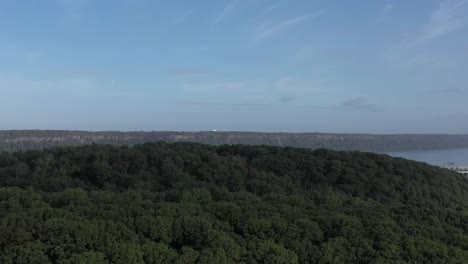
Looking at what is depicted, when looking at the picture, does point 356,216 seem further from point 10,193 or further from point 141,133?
point 141,133

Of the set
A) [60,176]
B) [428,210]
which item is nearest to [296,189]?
[428,210]

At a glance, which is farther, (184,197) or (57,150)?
(57,150)

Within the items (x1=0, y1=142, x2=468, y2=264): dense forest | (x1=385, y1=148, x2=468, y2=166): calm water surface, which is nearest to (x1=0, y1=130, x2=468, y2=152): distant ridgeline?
(x1=385, y1=148, x2=468, y2=166): calm water surface

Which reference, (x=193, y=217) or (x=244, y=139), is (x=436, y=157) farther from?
(x=193, y=217)

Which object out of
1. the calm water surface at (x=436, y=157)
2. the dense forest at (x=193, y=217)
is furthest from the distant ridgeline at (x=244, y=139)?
the dense forest at (x=193, y=217)

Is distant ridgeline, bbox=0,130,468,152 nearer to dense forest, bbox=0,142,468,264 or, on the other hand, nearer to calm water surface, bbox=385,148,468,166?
calm water surface, bbox=385,148,468,166
